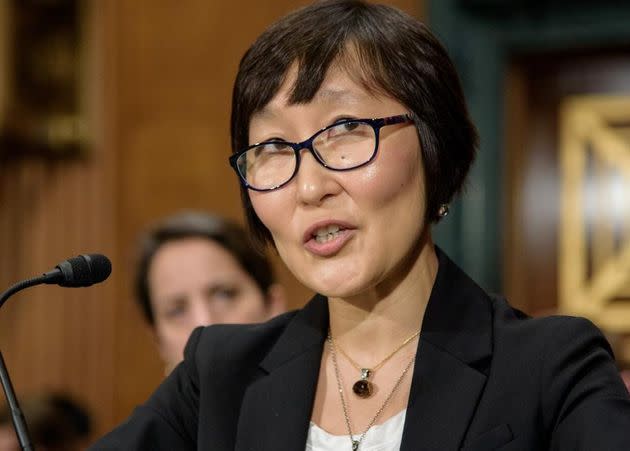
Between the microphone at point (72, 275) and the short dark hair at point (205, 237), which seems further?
the short dark hair at point (205, 237)

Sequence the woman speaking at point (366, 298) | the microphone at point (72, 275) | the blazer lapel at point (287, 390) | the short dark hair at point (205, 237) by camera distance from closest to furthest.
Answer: the microphone at point (72, 275) → the woman speaking at point (366, 298) → the blazer lapel at point (287, 390) → the short dark hair at point (205, 237)

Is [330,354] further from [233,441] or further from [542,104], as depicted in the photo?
[542,104]

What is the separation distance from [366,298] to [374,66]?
34 centimetres

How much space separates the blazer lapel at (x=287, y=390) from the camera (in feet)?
5.50

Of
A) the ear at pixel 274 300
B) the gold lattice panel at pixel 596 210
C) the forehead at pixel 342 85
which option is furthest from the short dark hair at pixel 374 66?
the gold lattice panel at pixel 596 210

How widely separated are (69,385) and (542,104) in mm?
2161

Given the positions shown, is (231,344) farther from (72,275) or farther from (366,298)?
(72,275)

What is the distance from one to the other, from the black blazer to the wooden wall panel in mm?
2687

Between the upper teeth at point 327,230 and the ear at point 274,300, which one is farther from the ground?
the upper teeth at point 327,230

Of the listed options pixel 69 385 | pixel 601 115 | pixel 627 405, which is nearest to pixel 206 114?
pixel 69 385

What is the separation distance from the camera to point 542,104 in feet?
14.1

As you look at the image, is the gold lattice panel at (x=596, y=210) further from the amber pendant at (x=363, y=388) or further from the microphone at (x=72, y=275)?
the microphone at (x=72, y=275)

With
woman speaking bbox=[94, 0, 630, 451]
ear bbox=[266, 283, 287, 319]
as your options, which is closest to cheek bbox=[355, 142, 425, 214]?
woman speaking bbox=[94, 0, 630, 451]

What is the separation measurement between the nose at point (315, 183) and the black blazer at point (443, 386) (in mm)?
239
